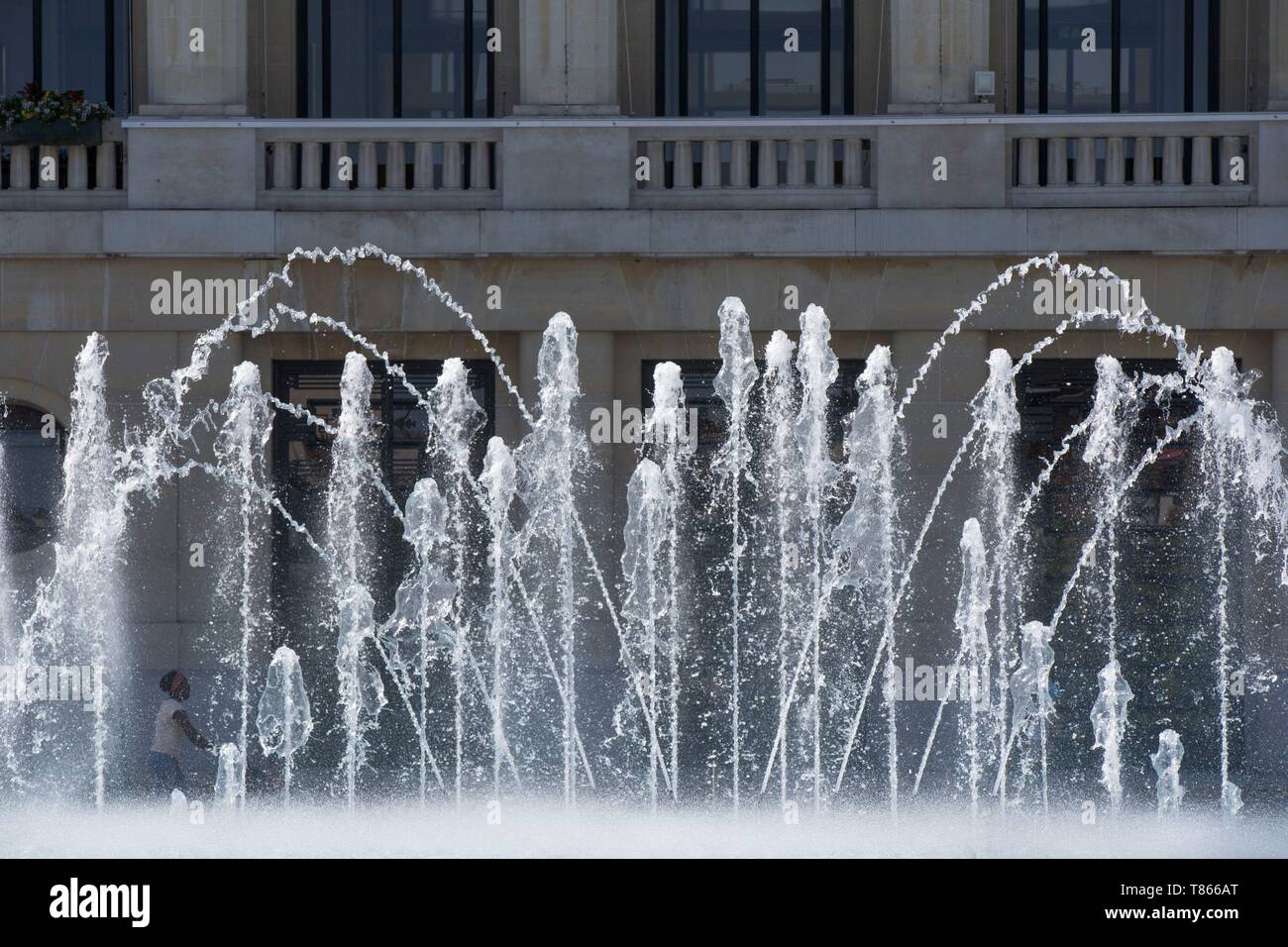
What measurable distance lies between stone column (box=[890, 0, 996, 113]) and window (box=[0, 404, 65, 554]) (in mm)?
8037

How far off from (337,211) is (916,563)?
5.86 m

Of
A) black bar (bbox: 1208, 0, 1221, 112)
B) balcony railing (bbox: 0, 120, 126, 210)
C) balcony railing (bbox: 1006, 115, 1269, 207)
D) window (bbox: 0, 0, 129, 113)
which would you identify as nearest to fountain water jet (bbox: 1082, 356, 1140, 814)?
balcony railing (bbox: 1006, 115, 1269, 207)

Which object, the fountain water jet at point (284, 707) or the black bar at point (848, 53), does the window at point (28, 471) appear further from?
the black bar at point (848, 53)

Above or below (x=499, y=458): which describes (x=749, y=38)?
above

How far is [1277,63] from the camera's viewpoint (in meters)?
17.1

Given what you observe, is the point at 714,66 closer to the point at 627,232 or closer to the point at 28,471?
the point at 627,232

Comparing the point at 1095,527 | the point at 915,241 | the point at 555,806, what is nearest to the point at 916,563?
the point at 1095,527

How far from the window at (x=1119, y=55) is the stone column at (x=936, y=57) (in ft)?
2.97

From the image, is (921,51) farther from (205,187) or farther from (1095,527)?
(205,187)

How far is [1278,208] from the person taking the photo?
54.4 ft

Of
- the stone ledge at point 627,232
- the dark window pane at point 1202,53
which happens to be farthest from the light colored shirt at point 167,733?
the dark window pane at point 1202,53

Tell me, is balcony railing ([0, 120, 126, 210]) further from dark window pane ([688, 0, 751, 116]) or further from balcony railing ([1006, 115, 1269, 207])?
balcony railing ([1006, 115, 1269, 207])

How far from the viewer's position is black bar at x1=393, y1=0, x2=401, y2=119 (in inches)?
704

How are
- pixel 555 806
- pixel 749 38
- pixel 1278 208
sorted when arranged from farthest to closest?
pixel 749 38, pixel 1278 208, pixel 555 806
